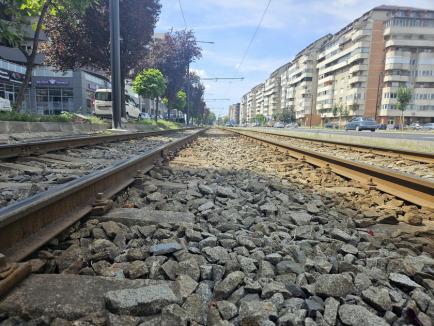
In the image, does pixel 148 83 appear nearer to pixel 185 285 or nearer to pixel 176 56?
pixel 176 56

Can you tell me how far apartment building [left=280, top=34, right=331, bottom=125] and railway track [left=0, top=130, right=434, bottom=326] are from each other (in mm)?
118212

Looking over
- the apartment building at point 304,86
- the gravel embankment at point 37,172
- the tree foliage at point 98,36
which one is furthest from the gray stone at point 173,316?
the apartment building at point 304,86

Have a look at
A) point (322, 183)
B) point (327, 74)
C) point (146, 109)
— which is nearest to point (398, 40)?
point (327, 74)

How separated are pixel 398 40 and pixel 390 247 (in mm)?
100210

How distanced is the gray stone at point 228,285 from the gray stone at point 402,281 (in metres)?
0.87

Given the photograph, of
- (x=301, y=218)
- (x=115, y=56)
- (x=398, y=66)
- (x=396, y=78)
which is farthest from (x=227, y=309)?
(x=398, y=66)

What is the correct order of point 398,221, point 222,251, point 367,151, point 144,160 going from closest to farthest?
point 222,251
point 398,221
point 144,160
point 367,151

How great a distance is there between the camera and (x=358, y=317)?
5.41 feet

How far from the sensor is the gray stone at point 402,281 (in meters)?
2.02

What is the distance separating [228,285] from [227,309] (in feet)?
0.67

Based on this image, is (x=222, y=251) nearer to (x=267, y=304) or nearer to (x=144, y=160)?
(x=267, y=304)

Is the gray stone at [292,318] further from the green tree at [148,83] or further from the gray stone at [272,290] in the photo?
the green tree at [148,83]

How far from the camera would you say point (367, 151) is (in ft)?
33.8

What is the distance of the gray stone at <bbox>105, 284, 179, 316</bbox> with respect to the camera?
1.60 meters
